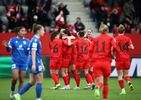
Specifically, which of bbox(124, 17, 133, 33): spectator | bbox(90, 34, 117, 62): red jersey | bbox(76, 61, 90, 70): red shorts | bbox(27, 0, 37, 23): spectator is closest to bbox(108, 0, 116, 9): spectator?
bbox(124, 17, 133, 33): spectator

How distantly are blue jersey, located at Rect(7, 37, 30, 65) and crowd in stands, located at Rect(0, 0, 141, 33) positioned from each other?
936 centimetres

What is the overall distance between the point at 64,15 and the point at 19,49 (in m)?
11.7

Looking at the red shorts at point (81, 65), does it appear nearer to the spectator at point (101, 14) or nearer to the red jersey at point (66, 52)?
the red jersey at point (66, 52)

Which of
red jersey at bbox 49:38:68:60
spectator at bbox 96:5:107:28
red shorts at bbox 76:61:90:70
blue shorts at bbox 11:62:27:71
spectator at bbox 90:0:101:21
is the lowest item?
red shorts at bbox 76:61:90:70

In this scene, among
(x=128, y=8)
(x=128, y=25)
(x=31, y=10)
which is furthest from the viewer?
(x=128, y=8)

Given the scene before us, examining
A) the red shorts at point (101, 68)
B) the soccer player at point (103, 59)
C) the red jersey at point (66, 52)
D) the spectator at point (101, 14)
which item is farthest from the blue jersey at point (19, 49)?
the spectator at point (101, 14)

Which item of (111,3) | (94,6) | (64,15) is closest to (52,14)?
(64,15)

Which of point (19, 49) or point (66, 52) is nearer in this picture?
point (19, 49)

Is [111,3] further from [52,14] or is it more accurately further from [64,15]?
[52,14]

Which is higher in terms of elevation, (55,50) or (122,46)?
(122,46)

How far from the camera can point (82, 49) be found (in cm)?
1095

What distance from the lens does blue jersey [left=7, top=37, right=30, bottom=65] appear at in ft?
27.1

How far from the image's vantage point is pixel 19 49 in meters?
8.34

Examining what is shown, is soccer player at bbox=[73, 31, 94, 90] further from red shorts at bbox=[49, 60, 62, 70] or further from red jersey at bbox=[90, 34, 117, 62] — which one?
red jersey at bbox=[90, 34, 117, 62]
